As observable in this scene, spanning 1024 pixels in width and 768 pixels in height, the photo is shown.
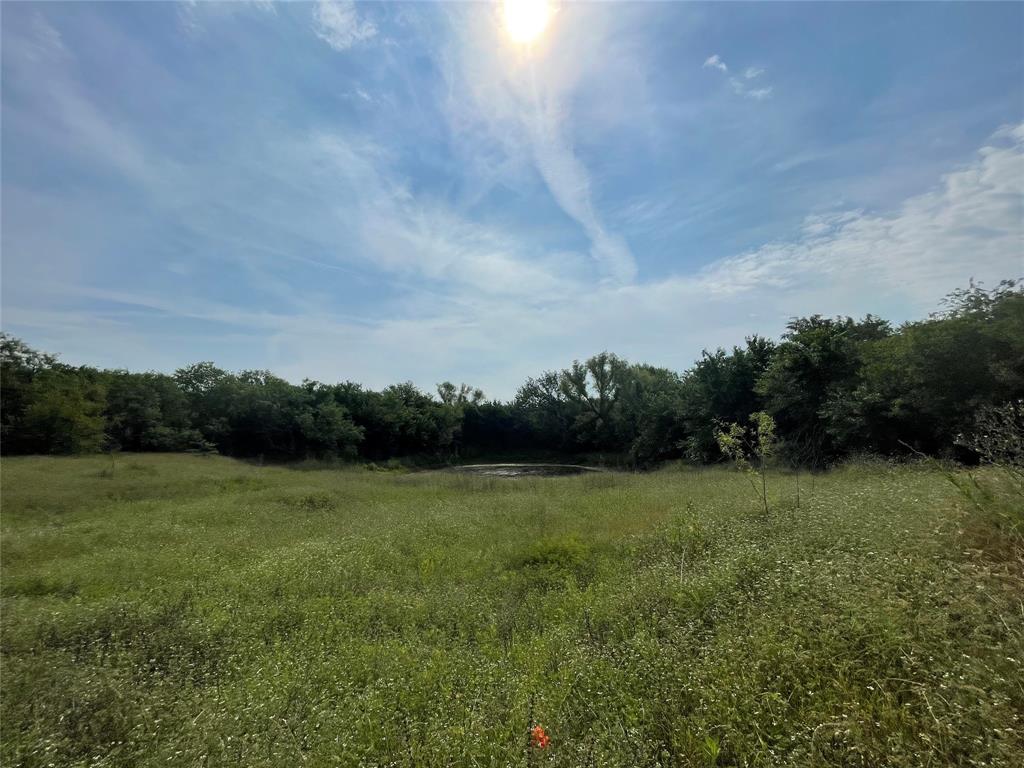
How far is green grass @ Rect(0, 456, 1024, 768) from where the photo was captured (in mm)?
2912

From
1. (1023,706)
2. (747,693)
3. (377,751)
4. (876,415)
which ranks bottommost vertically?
(377,751)

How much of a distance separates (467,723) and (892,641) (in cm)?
291

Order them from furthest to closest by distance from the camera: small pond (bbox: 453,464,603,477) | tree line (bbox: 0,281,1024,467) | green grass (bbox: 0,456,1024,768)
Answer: small pond (bbox: 453,464,603,477), tree line (bbox: 0,281,1024,467), green grass (bbox: 0,456,1024,768)

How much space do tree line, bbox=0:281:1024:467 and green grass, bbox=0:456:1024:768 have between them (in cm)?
300

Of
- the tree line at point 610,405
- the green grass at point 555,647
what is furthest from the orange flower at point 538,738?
the tree line at point 610,405

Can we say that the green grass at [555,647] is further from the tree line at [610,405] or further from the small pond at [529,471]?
the small pond at [529,471]

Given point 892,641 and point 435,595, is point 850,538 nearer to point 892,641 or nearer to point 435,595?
point 892,641

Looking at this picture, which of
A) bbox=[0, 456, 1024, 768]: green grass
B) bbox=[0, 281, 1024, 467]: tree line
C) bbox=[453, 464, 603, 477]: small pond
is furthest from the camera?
bbox=[453, 464, 603, 477]: small pond

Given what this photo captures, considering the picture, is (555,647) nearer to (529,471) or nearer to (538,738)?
(538,738)

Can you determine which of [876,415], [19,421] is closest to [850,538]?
[876,415]

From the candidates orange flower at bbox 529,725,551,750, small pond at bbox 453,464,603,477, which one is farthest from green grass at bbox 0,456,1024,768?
small pond at bbox 453,464,603,477

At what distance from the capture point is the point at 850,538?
206 inches

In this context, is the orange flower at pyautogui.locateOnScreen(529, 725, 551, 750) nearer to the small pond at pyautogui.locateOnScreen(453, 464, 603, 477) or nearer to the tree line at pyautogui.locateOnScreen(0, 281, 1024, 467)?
the tree line at pyautogui.locateOnScreen(0, 281, 1024, 467)

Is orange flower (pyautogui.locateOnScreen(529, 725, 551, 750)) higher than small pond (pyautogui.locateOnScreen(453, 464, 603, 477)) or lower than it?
higher
